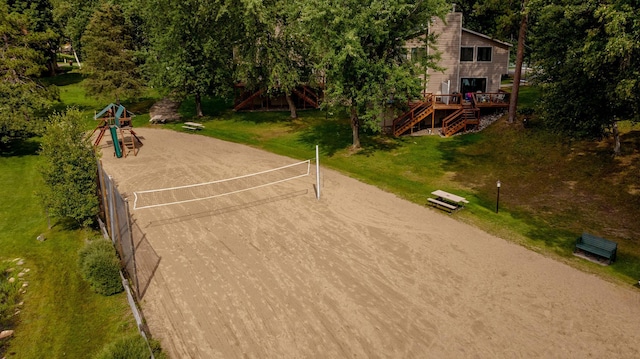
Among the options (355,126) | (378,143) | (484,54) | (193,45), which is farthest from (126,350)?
(484,54)

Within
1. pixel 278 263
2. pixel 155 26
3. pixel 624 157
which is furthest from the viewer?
pixel 155 26

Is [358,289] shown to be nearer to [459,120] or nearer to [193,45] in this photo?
[459,120]

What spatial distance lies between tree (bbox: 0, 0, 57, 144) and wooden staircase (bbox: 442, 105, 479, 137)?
31955 millimetres

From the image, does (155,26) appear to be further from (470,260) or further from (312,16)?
(470,260)

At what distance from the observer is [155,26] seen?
44.8 meters

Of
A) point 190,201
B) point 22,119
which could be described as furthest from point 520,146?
point 22,119

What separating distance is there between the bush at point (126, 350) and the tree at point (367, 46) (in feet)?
66.7

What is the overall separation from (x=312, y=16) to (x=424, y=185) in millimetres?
12991

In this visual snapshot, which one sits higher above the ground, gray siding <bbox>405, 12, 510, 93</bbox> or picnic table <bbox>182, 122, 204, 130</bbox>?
gray siding <bbox>405, 12, 510, 93</bbox>

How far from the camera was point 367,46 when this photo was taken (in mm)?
29109

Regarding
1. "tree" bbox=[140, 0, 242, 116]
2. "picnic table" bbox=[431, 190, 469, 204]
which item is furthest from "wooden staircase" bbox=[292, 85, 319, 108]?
"picnic table" bbox=[431, 190, 469, 204]

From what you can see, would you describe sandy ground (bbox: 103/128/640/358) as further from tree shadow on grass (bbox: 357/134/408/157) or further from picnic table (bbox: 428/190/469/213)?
tree shadow on grass (bbox: 357/134/408/157)

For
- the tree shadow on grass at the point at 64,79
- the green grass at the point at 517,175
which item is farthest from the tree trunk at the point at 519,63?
the tree shadow on grass at the point at 64,79

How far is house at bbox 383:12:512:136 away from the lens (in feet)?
115
